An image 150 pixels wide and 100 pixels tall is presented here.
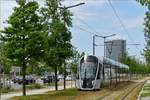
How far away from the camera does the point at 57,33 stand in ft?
136

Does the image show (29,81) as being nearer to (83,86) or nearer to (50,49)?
(83,86)

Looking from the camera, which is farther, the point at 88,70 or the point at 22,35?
the point at 88,70

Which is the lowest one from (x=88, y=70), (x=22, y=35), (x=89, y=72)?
(x=89, y=72)

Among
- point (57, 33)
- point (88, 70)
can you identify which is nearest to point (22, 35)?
point (57, 33)

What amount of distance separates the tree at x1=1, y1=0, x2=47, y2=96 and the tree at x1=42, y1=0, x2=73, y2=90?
5143 millimetres

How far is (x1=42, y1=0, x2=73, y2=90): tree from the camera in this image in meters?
41.2

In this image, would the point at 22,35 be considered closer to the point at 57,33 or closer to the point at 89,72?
the point at 57,33

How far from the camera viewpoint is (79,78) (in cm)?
4634

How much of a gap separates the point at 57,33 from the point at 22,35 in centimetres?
735

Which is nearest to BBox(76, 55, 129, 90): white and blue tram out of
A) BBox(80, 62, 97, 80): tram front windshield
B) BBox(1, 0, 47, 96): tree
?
BBox(80, 62, 97, 80): tram front windshield

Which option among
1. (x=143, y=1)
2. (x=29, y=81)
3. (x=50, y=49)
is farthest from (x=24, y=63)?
(x=29, y=81)

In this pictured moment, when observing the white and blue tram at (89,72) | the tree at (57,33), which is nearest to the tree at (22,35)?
the tree at (57,33)

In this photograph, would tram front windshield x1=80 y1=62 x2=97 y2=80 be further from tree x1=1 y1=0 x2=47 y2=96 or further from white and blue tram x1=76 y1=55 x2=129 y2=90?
tree x1=1 y1=0 x2=47 y2=96

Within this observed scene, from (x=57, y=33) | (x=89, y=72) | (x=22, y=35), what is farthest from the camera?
(x=89, y=72)
